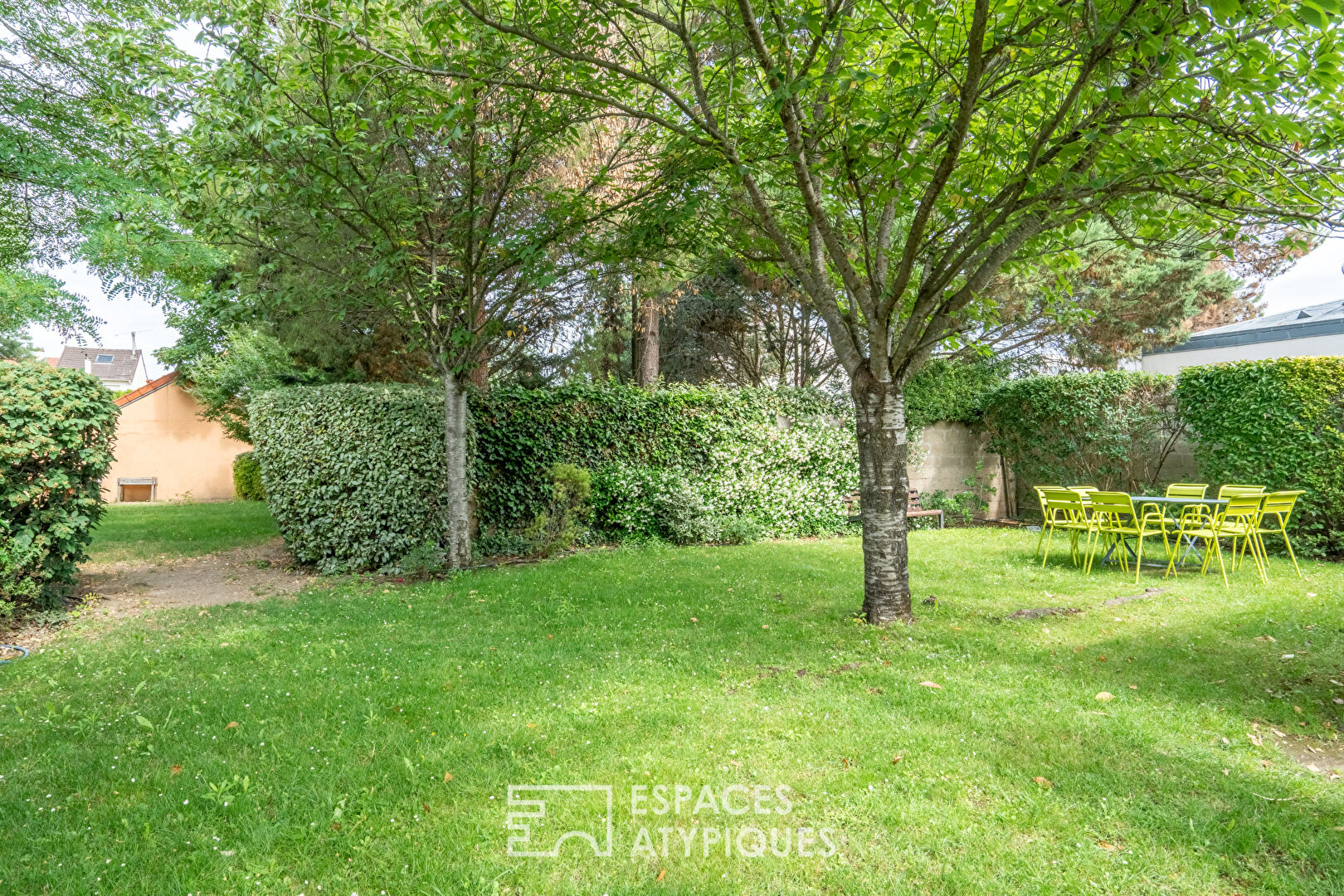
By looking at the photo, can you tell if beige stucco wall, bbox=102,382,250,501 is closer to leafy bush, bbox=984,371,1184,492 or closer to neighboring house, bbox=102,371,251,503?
neighboring house, bbox=102,371,251,503

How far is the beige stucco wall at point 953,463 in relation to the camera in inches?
489

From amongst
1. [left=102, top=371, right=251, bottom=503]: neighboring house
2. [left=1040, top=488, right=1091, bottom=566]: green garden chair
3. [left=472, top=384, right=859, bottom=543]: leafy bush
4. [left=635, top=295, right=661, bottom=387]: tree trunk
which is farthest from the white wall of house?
[left=102, top=371, right=251, bottom=503]: neighboring house

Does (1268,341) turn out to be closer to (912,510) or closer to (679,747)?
(912,510)

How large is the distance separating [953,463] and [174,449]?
21.4m

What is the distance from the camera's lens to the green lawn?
7.52 feet

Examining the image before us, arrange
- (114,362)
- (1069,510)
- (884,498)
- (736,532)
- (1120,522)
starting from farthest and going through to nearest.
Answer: (114,362)
(736,532)
(1069,510)
(1120,522)
(884,498)

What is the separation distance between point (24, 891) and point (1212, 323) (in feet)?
82.3

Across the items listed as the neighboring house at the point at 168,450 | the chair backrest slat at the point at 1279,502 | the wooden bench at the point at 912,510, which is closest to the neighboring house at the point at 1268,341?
the chair backrest slat at the point at 1279,502

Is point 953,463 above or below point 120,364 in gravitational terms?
below

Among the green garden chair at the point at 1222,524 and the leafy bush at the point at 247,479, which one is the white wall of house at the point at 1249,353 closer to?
the green garden chair at the point at 1222,524

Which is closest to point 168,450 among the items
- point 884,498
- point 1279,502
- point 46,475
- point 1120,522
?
point 46,475

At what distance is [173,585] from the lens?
734 centimetres

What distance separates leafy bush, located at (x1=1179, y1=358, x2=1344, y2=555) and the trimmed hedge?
4932 millimetres

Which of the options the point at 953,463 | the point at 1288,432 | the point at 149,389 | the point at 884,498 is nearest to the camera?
the point at 884,498
